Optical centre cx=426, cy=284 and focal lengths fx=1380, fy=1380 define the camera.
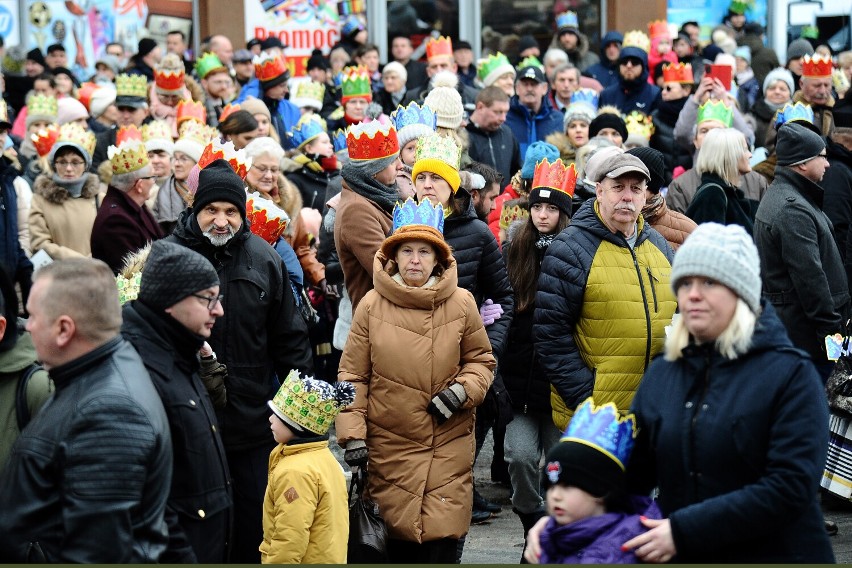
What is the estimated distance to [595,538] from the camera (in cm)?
409

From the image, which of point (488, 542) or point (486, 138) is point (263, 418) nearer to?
point (488, 542)

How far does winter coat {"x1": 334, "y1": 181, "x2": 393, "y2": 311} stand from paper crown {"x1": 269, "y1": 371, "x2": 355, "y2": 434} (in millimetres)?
1497

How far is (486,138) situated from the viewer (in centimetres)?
1141

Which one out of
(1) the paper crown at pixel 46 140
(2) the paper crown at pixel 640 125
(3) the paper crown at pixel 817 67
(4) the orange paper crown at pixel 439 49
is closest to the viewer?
(1) the paper crown at pixel 46 140

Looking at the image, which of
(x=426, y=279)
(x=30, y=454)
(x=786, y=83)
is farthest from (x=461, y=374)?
(x=786, y=83)

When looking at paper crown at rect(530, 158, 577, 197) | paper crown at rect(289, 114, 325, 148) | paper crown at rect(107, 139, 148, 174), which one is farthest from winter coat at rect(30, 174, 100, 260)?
paper crown at rect(530, 158, 577, 197)

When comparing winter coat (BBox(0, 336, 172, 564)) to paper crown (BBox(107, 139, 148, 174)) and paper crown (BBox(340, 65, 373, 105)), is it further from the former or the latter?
paper crown (BBox(340, 65, 373, 105))

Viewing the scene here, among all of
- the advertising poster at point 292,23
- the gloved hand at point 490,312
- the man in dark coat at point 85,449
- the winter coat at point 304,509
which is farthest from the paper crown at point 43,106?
the man in dark coat at point 85,449

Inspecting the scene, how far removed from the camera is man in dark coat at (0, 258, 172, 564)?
3.83m

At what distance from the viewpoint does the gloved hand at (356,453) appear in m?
6.01

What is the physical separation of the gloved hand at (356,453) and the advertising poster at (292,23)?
13.9 m

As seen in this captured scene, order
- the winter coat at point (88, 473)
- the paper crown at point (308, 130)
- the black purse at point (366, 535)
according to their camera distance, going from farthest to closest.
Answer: the paper crown at point (308, 130) → the black purse at point (366, 535) → the winter coat at point (88, 473)

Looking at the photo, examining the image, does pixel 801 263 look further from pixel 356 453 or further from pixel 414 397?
pixel 356 453

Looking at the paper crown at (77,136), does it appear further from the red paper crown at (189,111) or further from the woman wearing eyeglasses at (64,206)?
the red paper crown at (189,111)
